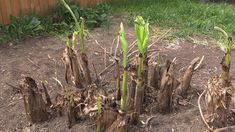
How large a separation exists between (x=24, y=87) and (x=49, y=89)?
2.68 feet

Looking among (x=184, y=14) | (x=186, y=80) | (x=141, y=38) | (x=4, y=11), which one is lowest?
(x=186, y=80)

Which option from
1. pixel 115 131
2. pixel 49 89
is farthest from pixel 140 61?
pixel 49 89

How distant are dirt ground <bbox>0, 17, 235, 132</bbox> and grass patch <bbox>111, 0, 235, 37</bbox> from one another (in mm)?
466

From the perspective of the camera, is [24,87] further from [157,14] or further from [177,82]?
[157,14]

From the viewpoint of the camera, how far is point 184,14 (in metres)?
6.57

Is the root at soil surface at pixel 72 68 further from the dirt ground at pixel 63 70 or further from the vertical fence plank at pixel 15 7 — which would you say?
the vertical fence plank at pixel 15 7

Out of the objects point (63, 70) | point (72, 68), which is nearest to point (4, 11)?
point (63, 70)

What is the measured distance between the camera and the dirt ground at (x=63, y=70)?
3.44 meters

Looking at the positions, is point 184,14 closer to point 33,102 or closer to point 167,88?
point 167,88

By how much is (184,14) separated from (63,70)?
270 centimetres

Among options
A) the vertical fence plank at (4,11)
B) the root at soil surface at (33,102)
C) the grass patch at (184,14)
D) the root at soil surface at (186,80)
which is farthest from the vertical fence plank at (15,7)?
the root at soil surface at (186,80)

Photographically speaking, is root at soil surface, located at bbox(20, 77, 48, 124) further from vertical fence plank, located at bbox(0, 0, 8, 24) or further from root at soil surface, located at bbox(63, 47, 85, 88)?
vertical fence plank, located at bbox(0, 0, 8, 24)

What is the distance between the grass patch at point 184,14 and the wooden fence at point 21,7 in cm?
117

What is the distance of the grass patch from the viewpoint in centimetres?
593
